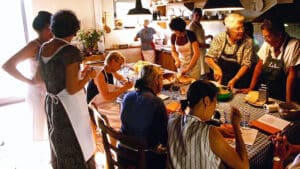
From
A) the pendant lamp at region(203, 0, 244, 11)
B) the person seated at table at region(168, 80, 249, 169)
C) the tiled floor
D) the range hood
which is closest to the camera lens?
the person seated at table at region(168, 80, 249, 169)

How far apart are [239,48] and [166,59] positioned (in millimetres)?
3215

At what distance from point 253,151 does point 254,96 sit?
0.84 metres

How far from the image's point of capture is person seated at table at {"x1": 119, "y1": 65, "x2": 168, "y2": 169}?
1.60 m

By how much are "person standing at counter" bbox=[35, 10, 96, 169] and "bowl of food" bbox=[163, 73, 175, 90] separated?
100 cm

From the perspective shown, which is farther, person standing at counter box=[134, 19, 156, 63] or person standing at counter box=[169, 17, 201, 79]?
person standing at counter box=[134, 19, 156, 63]

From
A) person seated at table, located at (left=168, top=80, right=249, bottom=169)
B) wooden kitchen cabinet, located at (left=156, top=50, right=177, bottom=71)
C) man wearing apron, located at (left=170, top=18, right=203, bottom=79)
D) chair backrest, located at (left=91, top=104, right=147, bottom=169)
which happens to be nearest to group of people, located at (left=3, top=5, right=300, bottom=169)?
person seated at table, located at (left=168, top=80, right=249, bottom=169)

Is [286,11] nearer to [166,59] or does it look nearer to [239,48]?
[239,48]

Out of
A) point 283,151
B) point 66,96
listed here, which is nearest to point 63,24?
point 66,96

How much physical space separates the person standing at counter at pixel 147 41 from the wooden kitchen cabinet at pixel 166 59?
167 mm

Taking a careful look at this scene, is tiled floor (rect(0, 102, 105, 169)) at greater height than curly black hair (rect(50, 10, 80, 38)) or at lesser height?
lesser

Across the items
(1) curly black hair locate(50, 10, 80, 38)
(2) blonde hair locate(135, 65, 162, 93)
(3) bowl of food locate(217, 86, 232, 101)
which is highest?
(1) curly black hair locate(50, 10, 80, 38)

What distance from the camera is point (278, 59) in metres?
2.46

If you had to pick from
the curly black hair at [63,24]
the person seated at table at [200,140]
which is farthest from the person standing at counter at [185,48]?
the person seated at table at [200,140]

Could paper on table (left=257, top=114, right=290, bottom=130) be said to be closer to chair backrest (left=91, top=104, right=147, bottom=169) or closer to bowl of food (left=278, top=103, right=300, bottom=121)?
bowl of food (left=278, top=103, right=300, bottom=121)
